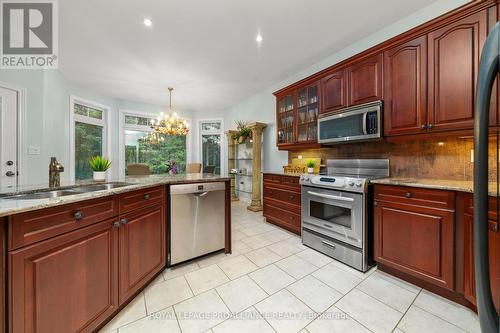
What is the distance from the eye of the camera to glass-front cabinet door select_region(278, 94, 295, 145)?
3.35 m

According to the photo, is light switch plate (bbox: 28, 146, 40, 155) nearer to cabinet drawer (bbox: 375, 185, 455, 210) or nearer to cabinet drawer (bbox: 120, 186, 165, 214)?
cabinet drawer (bbox: 120, 186, 165, 214)

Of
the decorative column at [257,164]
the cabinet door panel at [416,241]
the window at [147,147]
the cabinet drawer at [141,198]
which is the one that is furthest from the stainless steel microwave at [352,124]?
the window at [147,147]

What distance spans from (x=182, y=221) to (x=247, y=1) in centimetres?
230

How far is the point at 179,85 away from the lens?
13.5 feet

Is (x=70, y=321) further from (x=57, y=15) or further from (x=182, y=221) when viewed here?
(x=57, y=15)

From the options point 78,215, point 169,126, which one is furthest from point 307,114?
point 78,215

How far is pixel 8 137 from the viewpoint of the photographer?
→ 2.60m

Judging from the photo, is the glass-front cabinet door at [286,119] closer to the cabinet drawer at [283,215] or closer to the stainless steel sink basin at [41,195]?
the cabinet drawer at [283,215]

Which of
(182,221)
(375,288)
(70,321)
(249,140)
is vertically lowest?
(375,288)

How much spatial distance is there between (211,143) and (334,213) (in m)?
4.63

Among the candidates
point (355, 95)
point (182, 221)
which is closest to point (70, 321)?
point (182, 221)

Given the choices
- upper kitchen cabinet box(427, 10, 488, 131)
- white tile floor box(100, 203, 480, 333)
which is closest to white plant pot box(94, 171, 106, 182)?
white tile floor box(100, 203, 480, 333)

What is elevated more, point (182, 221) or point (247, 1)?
point (247, 1)

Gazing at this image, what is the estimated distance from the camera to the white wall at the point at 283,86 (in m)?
2.03
